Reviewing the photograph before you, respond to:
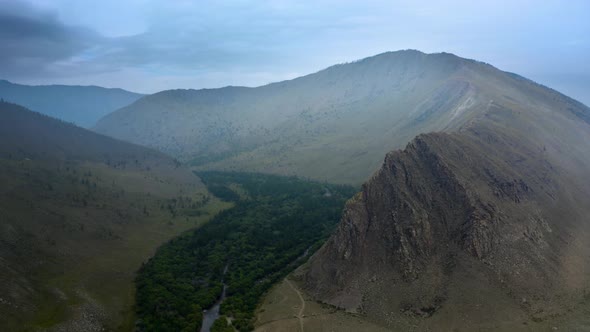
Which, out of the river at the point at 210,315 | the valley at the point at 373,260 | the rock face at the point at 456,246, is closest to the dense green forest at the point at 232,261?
the valley at the point at 373,260

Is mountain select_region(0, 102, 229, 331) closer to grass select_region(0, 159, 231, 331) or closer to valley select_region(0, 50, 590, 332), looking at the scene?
grass select_region(0, 159, 231, 331)

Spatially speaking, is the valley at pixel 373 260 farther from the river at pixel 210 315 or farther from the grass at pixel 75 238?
the grass at pixel 75 238

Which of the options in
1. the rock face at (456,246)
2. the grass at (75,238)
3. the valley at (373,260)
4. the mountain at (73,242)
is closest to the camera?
the rock face at (456,246)

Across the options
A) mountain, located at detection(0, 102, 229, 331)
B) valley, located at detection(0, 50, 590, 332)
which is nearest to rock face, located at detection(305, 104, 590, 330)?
valley, located at detection(0, 50, 590, 332)

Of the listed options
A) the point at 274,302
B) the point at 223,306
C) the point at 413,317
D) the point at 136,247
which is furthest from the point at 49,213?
the point at 413,317

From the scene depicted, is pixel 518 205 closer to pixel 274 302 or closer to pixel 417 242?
pixel 417 242

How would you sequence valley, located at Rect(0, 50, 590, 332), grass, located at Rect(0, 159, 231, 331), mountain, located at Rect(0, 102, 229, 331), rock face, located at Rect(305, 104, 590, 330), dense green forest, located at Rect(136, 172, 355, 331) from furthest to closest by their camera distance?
dense green forest, located at Rect(136, 172, 355, 331), grass, located at Rect(0, 159, 231, 331), mountain, located at Rect(0, 102, 229, 331), valley, located at Rect(0, 50, 590, 332), rock face, located at Rect(305, 104, 590, 330)

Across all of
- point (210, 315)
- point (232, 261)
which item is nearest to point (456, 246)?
point (210, 315)
